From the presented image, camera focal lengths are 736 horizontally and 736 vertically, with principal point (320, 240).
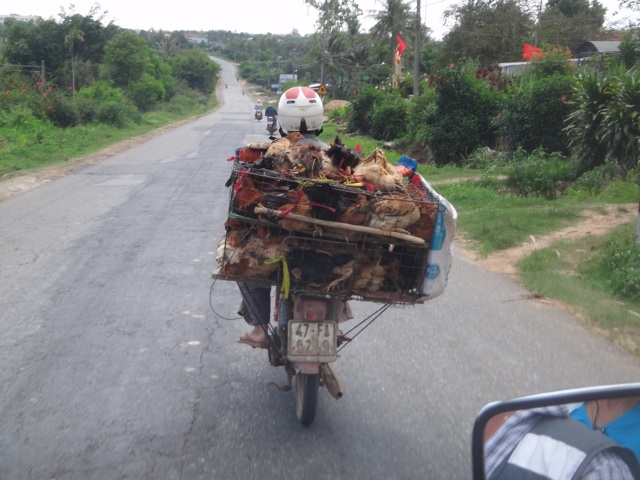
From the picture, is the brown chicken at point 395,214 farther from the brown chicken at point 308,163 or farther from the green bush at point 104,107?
the green bush at point 104,107

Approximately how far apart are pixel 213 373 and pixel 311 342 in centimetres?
141

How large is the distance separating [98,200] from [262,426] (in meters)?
10.2

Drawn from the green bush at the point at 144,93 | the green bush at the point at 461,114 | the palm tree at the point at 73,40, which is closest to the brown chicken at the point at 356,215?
the green bush at the point at 461,114

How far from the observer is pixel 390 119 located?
30578 millimetres

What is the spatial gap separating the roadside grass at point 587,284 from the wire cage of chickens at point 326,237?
116 inches

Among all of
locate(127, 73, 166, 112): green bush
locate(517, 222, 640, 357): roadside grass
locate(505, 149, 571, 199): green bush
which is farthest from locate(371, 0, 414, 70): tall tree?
locate(517, 222, 640, 357): roadside grass

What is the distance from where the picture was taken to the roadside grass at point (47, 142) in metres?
20.6

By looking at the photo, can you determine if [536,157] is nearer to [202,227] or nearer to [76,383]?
[202,227]

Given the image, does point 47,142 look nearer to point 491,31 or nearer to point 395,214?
point 395,214

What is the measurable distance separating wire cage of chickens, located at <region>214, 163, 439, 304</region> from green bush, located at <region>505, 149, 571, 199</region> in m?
10.5

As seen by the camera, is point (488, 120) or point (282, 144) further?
point (488, 120)

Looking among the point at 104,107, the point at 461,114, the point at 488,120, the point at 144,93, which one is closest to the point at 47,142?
the point at 104,107

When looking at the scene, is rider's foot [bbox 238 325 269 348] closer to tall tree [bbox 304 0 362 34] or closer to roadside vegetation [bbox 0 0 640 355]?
roadside vegetation [bbox 0 0 640 355]

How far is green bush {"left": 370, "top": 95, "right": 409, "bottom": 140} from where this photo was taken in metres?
30.1
